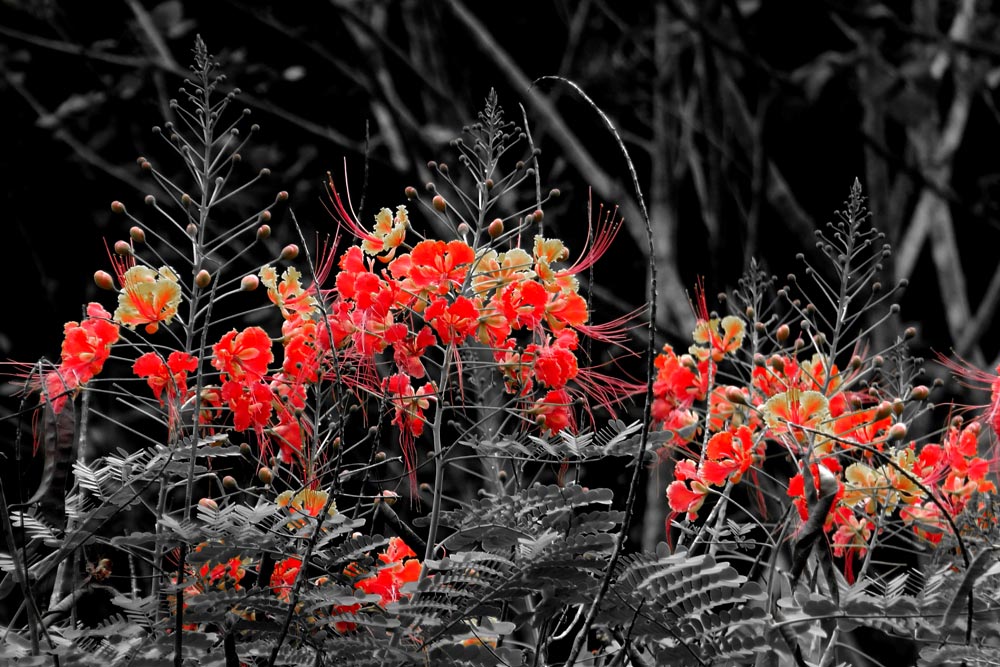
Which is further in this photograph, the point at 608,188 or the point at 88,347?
the point at 608,188

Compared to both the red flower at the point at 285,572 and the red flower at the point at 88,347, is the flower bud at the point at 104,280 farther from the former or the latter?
the red flower at the point at 285,572

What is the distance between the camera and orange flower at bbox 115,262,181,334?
165 cm

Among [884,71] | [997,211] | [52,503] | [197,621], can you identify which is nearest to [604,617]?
[197,621]

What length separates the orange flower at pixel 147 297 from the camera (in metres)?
1.65

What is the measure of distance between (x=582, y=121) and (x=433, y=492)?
511 cm

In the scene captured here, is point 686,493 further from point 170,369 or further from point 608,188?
point 608,188

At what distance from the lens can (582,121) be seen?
6.55 metres

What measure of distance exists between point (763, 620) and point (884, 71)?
474 centimetres

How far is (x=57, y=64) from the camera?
5977mm

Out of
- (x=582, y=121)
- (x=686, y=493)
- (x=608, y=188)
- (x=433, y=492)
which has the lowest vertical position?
(x=608, y=188)

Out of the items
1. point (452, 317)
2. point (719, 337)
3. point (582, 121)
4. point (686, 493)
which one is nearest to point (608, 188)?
point (582, 121)

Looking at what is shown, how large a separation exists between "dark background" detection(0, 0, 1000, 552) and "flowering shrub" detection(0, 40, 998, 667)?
3165mm

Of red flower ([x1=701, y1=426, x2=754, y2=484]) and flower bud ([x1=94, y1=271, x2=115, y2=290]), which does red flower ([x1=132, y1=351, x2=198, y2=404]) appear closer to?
flower bud ([x1=94, y1=271, x2=115, y2=290])

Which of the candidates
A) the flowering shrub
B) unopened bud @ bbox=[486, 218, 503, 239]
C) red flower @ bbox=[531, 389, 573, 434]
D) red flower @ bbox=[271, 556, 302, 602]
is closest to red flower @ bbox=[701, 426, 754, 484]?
the flowering shrub
